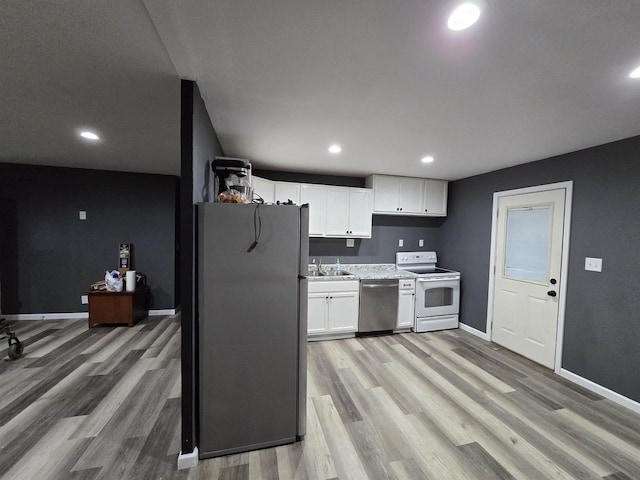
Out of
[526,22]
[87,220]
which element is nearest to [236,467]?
[526,22]

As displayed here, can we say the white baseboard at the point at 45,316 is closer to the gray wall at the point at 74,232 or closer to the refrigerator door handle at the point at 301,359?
the gray wall at the point at 74,232

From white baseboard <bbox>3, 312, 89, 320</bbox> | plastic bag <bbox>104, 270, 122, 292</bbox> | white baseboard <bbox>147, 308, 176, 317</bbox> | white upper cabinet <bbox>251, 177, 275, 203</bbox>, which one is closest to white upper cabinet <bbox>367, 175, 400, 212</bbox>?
white upper cabinet <bbox>251, 177, 275, 203</bbox>

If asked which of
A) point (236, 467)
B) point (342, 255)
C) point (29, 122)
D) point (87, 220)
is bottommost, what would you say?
point (236, 467)

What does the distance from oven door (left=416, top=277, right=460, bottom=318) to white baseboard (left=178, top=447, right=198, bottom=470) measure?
320cm

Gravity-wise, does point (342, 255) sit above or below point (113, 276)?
above

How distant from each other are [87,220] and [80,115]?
270 cm

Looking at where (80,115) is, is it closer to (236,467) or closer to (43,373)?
(43,373)

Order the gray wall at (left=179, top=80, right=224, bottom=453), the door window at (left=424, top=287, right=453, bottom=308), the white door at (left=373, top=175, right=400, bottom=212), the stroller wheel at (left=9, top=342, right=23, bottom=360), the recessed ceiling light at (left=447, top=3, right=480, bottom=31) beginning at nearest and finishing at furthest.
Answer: the recessed ceiling light at (left=447, top=3, right=480, bottom=31)
the gray wall at (left=179, top=80, right=224, bottom=453)
the stroller wheel at (left=9, top=342, right=23, bottom=360)
the door window at (left=424, top=287, right=453, bottom=308)
the white door at (left=373, top=175, right=400, bottom=212)

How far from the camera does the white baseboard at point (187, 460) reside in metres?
1.60

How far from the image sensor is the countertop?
3588 millimetres

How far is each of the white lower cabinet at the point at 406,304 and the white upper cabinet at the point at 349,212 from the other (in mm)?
933

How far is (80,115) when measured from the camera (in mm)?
2154

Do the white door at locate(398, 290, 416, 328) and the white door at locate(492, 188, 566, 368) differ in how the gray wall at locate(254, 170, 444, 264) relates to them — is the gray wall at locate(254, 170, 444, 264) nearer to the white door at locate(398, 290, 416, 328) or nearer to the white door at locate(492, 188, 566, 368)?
the white door at locate(398, 290, 416, 328)

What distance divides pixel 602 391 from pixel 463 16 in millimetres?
3461
